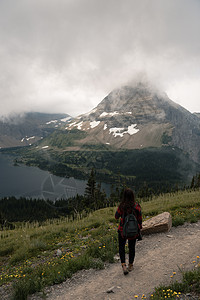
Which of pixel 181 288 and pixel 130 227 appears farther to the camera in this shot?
pixel 130 227

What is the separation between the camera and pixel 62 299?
17.9ft

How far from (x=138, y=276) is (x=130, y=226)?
1.84 m

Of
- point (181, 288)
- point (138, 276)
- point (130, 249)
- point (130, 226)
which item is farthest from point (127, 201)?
point (181, 288)

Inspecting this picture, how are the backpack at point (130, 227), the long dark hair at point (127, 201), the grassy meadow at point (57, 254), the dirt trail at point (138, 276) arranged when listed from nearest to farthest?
the dirt trail at point (138, 276) → the backpack at point (130, 227) → the long dark hair at point (127, 201) → the grassy meadow at point (57, 254)

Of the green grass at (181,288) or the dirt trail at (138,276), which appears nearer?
the green grass at (181,288)

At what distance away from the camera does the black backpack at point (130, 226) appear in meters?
5.93

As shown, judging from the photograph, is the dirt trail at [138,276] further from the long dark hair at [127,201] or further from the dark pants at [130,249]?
the long dark hair at [127,201]

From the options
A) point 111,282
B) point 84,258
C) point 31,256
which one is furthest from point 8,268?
point 111,282

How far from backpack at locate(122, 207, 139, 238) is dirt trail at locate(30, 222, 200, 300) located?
1.53 meters

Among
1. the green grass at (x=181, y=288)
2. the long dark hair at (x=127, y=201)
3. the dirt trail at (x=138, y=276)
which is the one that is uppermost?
the long dark hair at (x=127, y=201)

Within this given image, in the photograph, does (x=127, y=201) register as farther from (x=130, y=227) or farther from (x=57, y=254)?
(x=57, y=254)

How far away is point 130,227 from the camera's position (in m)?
5.93

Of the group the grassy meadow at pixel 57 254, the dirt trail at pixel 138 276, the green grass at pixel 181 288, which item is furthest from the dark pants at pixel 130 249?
the green grass at pixel 181 288

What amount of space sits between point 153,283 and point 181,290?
40.0 inches
